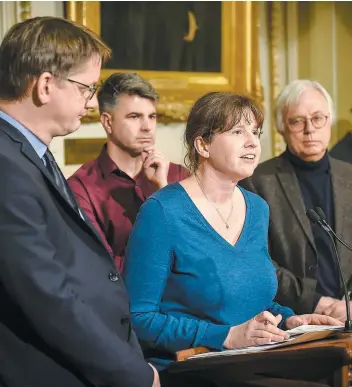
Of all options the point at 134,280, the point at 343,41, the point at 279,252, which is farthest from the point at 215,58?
the point at 134,280

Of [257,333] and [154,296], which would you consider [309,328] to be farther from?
[154,296]

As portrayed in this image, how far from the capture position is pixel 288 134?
147 inches

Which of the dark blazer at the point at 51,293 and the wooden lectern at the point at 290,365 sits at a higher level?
the dark blazer at the point at 51,293

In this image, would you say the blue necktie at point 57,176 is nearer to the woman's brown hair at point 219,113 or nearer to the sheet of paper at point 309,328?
the woman's brown hair at point 219,113

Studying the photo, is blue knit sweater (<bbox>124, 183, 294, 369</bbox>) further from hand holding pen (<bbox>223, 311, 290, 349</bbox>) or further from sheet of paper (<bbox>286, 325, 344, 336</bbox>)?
sheet of paper (<bbox>286, 325, 344, 336</bbox>)

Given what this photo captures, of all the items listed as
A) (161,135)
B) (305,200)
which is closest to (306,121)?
(305,200)

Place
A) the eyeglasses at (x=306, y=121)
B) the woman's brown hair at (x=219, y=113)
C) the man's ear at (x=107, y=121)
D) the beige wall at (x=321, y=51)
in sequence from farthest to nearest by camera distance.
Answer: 1. the beige wall at (x=321, y=51)
2. the eyeglasses at (x=306, y=121)
3. the man's ear at (x=107, y=121)
4. the woman's brown hair at (x=219, y=113)

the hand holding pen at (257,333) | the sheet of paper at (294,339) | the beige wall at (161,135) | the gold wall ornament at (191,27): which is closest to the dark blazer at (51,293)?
the sheet of paper at (294,339)

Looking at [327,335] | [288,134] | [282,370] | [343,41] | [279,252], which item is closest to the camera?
[282,370]

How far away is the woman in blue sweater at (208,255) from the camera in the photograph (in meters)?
2.42

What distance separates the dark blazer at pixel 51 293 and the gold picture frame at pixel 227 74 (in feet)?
8.65

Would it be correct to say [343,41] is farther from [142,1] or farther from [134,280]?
[134,280]

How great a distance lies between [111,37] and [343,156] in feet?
4.46

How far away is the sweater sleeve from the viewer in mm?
2408
